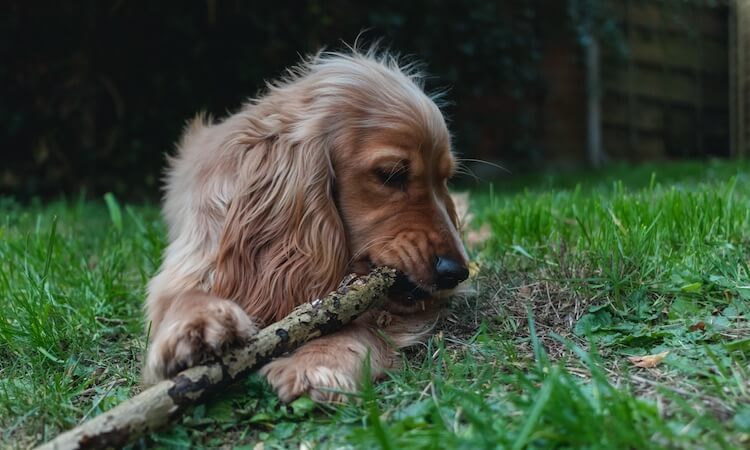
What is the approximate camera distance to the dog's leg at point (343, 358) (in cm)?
185

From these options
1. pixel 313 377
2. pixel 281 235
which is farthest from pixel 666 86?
pixel 313 377

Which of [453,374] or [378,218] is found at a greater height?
[378,218]

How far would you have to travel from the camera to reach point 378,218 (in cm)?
244

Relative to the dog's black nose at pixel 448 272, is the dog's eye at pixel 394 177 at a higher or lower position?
higher

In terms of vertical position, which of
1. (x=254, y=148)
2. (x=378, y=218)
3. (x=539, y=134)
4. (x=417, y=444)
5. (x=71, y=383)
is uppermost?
(x=254, y=148)

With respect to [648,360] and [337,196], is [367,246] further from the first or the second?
[648,360]

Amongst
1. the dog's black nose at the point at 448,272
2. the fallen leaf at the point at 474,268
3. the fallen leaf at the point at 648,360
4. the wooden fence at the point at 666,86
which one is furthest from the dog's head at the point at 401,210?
the wooden fence at the point at 666,86

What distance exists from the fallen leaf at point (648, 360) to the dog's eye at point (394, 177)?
982 millimetres

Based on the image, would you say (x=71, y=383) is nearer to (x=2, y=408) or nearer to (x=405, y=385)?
Result: (x=2, y=408)

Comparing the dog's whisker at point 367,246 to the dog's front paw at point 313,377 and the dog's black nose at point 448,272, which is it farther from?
the dog's front paw at point 313,377

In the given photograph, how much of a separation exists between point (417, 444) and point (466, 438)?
102 mm

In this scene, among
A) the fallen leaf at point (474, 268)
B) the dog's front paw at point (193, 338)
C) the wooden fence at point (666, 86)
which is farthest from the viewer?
the wooden fence at point (666, 86)

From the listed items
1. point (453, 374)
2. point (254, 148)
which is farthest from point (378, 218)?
Result: point (453, 374)

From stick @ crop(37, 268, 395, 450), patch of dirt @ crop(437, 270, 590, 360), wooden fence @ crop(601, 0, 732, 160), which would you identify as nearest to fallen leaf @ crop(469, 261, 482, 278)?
patch of dirt @ crop(437, 270, 590, 360)
